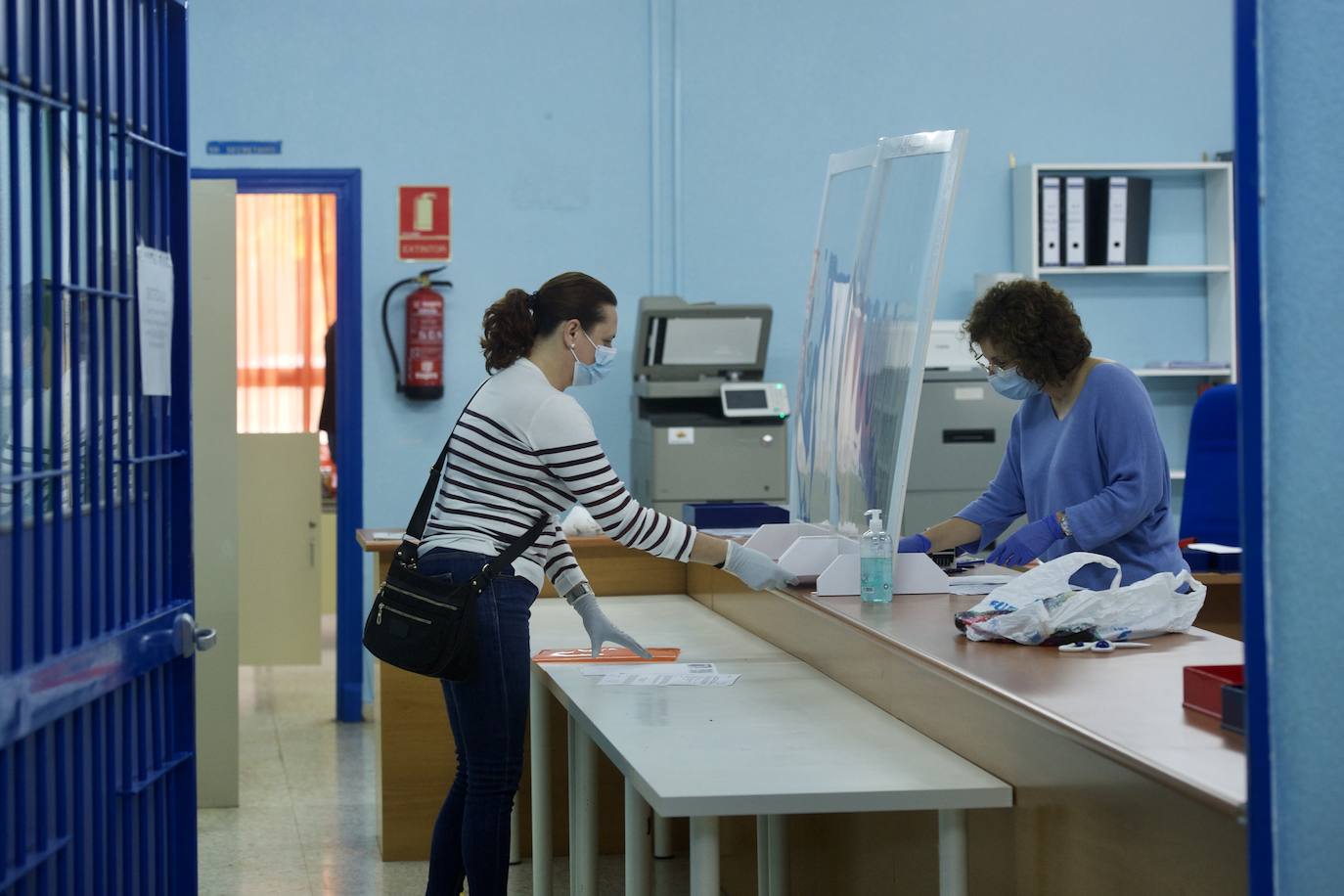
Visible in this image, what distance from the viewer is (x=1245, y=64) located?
120 centimetres

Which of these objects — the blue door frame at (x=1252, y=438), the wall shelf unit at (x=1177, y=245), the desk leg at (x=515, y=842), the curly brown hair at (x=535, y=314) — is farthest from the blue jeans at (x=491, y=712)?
the wall shelf unit at (x=1177, y=245)

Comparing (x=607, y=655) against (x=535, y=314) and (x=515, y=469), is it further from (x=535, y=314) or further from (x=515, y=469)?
(x=535, y=314)

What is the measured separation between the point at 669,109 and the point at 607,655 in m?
3.10

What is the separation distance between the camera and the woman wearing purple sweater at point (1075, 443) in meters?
2.86

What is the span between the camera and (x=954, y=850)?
1.93m

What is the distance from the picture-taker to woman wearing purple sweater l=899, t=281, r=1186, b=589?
2.86m

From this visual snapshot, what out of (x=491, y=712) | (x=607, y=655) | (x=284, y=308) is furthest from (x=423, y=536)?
(x=284, y=308)

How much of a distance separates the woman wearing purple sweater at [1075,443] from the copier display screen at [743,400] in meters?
1.89

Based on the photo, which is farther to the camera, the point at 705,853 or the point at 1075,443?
the point at 1075,443

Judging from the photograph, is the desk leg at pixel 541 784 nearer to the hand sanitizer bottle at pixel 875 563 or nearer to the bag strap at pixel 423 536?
the bag strap at pixel 423 536

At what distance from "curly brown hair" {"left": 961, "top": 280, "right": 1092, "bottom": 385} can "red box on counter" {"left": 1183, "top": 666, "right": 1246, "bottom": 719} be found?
1.21m

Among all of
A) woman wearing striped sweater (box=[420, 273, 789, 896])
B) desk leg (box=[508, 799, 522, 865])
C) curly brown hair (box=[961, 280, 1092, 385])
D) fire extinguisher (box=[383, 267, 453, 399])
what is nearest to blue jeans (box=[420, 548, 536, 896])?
woman wearing striped sweater (box=[420, 273, 789, 896])

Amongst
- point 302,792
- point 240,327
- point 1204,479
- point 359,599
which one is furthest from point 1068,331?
Result: point 240,327

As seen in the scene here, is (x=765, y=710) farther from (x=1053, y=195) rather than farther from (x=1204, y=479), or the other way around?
(x=1053, y=195)
